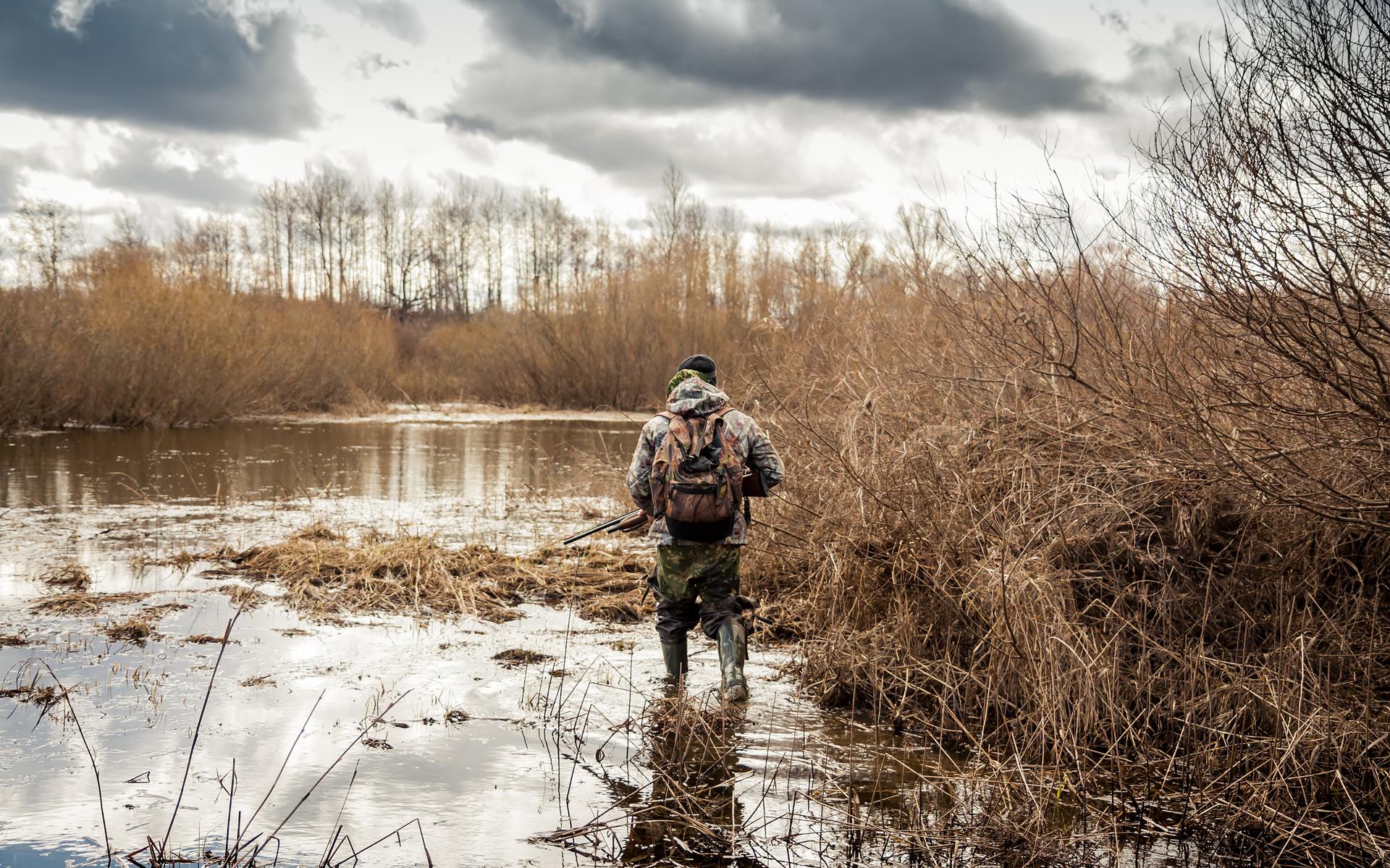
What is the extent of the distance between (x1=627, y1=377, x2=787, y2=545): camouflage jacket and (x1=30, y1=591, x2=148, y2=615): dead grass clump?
4367mm

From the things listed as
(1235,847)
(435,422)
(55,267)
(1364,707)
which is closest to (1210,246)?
(1364,707)

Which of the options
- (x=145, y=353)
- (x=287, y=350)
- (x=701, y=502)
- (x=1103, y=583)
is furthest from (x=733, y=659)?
(x=287, y=350)

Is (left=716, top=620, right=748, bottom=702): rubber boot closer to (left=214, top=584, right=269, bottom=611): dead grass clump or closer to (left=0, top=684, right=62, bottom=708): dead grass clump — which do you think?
(left=0, top=684, right=62, bottom=708): dead grass clump

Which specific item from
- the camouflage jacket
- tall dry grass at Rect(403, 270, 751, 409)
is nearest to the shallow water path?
the camouflage jacket

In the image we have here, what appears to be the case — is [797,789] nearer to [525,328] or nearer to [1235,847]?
[1235,847]

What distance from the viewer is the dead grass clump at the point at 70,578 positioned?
8156 mm

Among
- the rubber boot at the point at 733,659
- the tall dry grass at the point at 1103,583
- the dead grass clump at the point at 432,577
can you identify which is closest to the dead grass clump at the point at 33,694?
the dead grass clump at the point at 432,577

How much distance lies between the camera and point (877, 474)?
6.57 meters

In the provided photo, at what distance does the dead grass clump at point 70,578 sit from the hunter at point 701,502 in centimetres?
502

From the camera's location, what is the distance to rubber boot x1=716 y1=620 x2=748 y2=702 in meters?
5.63

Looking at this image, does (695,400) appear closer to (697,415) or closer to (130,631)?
(697,415)

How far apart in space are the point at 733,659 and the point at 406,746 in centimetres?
174

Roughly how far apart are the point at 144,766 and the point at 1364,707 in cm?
538

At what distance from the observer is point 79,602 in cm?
762
